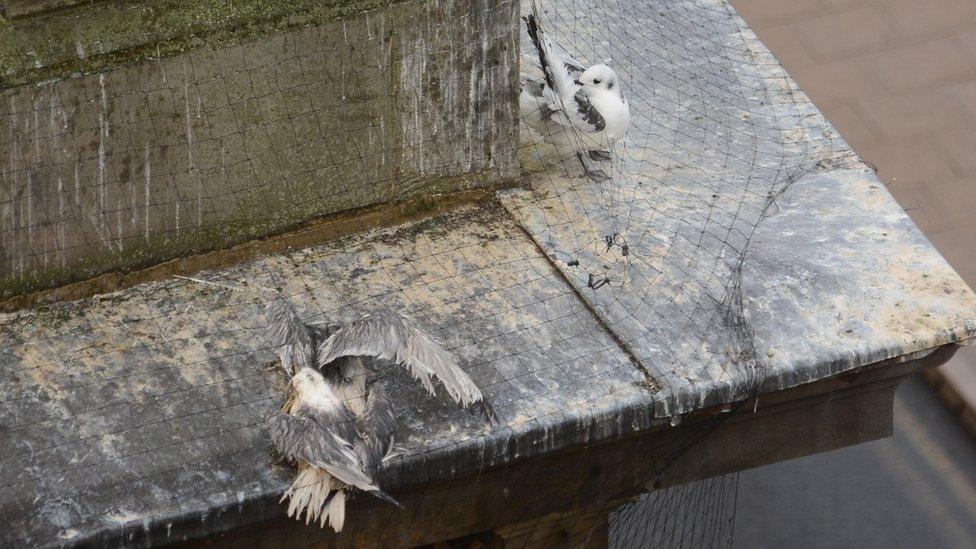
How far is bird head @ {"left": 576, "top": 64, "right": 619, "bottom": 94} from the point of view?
13.3ft

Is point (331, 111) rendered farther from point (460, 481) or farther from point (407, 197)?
point (460, 481)

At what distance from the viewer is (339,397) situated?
10.8 ft

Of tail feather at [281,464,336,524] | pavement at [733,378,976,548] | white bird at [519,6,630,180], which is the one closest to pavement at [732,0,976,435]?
pavement at [733,378,976,548]

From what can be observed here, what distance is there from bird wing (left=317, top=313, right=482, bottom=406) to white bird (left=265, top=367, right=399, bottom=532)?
9 cm

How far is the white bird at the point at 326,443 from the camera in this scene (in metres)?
3.07

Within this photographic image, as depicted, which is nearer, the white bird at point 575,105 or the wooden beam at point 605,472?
the wooden beam at point 605,472

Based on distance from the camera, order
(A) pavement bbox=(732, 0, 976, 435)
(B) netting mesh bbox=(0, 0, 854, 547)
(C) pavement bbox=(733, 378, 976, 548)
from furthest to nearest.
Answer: (A) pavement bbox=(732, 0, 976, 435) < (C) pavement bbox=(733, 378, 976, 548) < (B) netting mesh bbox=(0, 0, 854, 547)

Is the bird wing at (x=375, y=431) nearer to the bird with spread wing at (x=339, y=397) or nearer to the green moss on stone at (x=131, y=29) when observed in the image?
A: the bird with spread wing at (x=339, y=397)

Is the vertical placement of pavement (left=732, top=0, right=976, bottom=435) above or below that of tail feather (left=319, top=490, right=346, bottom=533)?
below

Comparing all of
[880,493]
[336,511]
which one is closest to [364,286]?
[336,511]

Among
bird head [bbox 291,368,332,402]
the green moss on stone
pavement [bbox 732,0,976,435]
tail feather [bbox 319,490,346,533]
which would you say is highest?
the green moss on stone

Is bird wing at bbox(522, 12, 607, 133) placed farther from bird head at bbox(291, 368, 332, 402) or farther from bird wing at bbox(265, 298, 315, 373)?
bird head at bbox(291, 368, 332, 402)

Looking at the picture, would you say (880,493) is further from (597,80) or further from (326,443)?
(326,443)

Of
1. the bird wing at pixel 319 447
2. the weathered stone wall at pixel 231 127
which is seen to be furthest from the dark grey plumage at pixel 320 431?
A: the weathered stone wall at pixel 231 127
